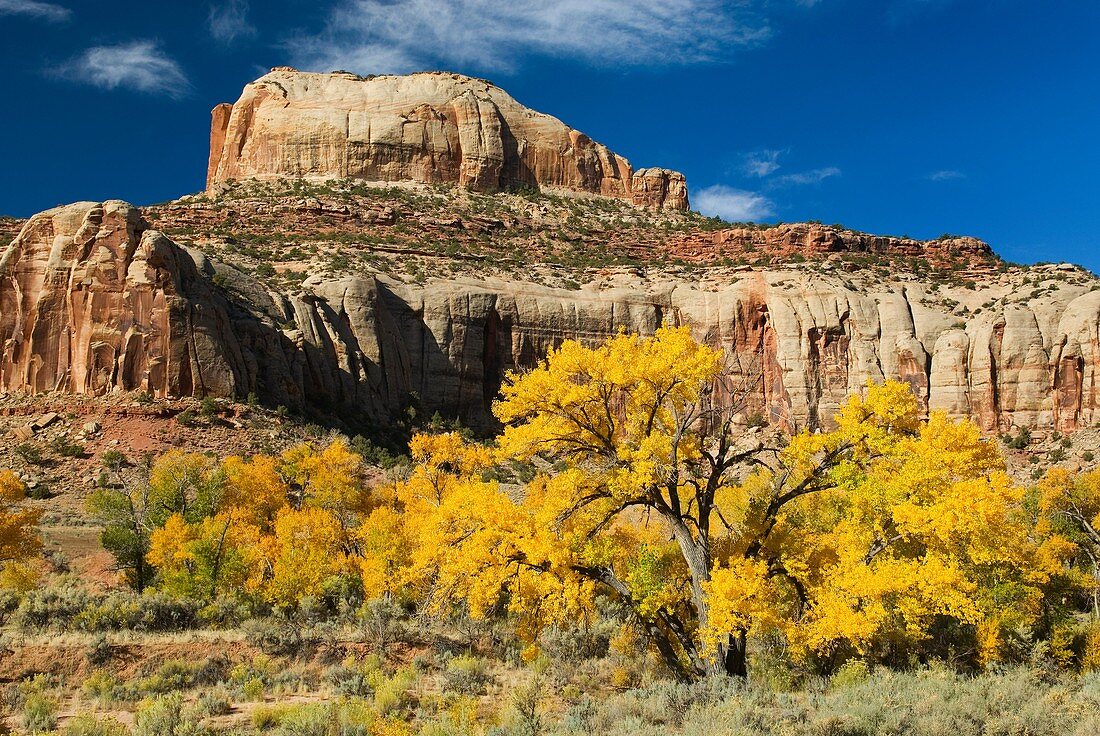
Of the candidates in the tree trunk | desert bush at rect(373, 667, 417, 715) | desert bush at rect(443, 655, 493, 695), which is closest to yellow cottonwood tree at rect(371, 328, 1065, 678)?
the tree trunk

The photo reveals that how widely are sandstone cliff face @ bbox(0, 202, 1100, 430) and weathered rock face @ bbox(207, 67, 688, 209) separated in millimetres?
26000

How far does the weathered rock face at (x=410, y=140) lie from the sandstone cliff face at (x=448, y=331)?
2600cm

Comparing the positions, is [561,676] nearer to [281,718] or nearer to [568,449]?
[568,449]

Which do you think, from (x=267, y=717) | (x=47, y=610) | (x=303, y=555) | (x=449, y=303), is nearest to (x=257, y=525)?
(x=303, y=555)

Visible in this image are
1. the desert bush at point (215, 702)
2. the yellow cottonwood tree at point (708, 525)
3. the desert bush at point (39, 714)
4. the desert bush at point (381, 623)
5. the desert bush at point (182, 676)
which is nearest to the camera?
the desert bush at point (39, 714)

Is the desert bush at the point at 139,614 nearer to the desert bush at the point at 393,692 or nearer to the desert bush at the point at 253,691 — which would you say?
the desert bush at the point at 253,691

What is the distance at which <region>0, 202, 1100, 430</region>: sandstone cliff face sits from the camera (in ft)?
135

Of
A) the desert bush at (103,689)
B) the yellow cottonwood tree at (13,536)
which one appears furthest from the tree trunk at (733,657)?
the yellow cottonwood tree at (13,536)

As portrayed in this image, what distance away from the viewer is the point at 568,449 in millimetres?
14469

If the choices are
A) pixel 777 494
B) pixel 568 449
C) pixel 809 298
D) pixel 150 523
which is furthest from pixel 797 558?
pixel 809 298

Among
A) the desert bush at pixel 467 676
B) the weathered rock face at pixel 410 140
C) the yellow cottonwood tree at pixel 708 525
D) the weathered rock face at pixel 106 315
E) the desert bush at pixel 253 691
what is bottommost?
the desert bush at pixel 467 676

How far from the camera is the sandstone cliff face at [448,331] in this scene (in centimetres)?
4109

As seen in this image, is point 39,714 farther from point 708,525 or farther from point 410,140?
point 410,140

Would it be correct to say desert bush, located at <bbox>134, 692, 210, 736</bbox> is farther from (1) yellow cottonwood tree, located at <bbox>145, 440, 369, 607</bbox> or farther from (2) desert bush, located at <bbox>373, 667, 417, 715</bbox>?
(1) yellow cottonwood tree, located at <bbox>145, 440, 369, 607</bbox>
